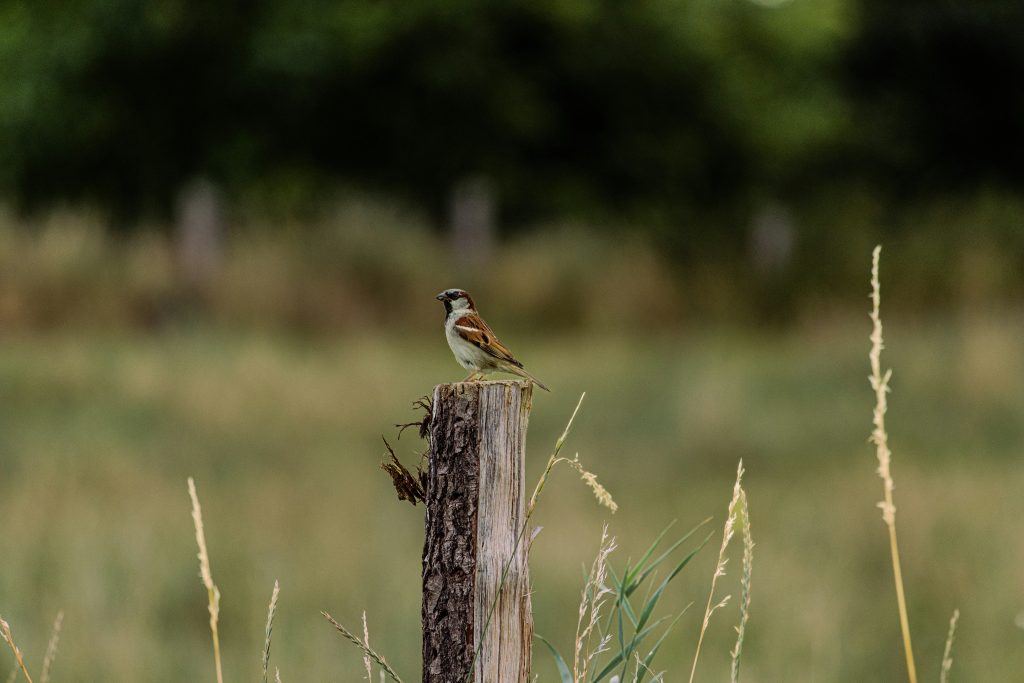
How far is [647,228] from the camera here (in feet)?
75.0

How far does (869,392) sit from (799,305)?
704 cm

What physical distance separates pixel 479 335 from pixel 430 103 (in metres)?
18.4

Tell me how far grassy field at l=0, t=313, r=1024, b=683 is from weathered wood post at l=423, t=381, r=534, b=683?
282 centimetres

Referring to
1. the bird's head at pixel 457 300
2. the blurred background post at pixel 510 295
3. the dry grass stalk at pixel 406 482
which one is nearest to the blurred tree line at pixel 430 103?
the blurred background post at pixel 510 295

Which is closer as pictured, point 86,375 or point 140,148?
point 86,375

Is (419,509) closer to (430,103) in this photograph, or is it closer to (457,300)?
(457,300)

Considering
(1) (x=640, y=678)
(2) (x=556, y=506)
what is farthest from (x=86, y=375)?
(1) (x=640, y=678)

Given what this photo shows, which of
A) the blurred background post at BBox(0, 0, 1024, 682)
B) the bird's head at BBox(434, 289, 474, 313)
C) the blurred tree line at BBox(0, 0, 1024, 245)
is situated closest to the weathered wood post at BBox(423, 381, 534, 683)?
the bird's head at BBox(434, 289, 474, 313)

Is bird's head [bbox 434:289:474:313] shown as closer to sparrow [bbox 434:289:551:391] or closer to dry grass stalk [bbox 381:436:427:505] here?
sparrow [bbox 434:289:551:391]

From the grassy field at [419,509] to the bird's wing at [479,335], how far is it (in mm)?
2432

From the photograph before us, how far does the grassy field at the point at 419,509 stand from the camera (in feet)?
19.0

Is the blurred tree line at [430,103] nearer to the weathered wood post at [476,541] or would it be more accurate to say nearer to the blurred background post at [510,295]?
the blurred background post at [510,295]

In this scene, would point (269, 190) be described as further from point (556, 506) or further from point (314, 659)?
point (314, 659)

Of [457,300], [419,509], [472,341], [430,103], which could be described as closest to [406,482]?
[472,341]
